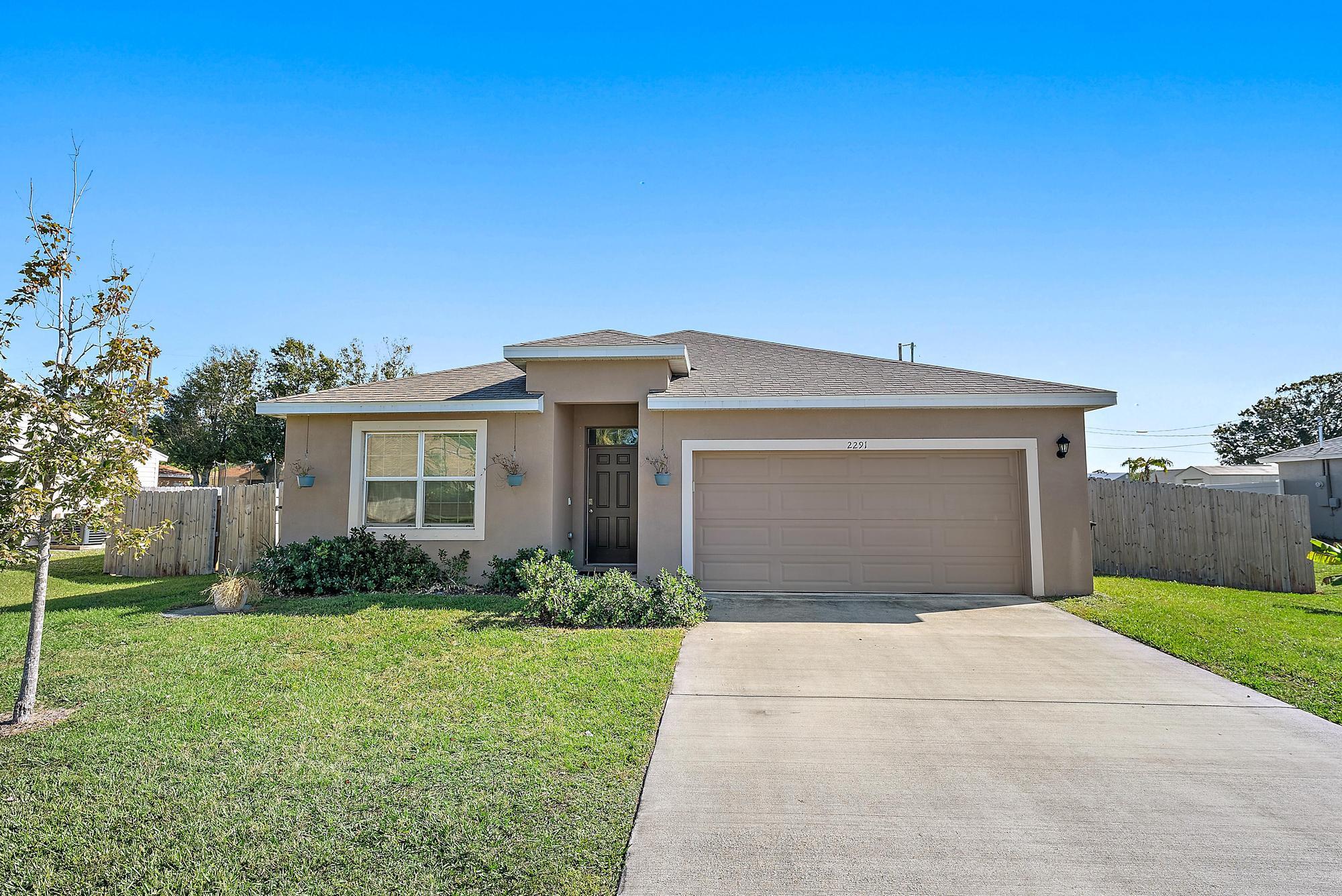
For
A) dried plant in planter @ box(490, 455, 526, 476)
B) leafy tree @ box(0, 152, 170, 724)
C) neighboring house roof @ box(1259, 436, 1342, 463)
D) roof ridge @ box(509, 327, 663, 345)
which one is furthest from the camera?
neighboring house roof @ box(1259, 436, 1342, 463)

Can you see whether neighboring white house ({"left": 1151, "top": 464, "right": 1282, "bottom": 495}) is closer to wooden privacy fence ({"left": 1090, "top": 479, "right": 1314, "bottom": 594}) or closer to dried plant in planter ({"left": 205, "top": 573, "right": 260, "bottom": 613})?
wooden privacy fence ({"left": 1090, "top": 479, "right": 1314, "bottom": 594})

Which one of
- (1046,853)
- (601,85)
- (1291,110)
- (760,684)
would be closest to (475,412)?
(601,85)

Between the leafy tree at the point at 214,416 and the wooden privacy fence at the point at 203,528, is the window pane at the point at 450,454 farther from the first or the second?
the leafy tree at the point at 214,416

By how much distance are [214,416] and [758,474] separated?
24.8 m

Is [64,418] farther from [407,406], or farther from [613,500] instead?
[613,500]

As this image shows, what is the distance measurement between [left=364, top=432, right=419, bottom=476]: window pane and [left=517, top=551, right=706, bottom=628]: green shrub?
3274 millimetres

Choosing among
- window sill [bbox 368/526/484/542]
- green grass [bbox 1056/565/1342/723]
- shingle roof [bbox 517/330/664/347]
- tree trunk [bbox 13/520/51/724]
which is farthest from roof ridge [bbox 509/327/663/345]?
green grass [bbox 1056/565/1342/723]

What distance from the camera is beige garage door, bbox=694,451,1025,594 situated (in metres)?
9.23

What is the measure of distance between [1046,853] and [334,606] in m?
7.60

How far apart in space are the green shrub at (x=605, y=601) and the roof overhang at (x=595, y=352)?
10.5ft

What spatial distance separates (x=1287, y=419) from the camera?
41.7 m

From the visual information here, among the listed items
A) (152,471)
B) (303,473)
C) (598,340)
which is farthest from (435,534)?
(152,471)

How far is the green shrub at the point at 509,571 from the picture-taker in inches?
351

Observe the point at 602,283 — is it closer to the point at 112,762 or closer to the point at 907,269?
the point at 907,269
